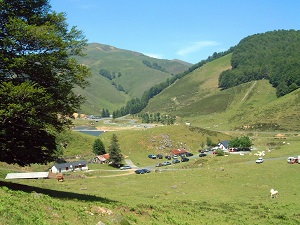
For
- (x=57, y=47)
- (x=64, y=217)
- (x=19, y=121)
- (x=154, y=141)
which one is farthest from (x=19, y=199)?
(x=154, y=141)

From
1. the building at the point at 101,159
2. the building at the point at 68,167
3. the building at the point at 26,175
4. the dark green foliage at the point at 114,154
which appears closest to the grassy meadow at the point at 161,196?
the building at the point at 68,167

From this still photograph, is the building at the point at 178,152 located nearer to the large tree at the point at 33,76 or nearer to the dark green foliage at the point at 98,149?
the dark green foliage at the point at 98,149

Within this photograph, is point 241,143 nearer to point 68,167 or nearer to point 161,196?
point 68,167

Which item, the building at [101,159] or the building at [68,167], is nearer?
the building at [68,167]

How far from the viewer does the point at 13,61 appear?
19750mm

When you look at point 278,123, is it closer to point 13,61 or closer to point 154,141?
point 154,141

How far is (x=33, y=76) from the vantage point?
21.0m

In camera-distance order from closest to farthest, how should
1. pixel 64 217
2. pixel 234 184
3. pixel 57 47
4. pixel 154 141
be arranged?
pixel 64 217 < pixel 57 47 < pixel 234 184 < pixel 154 141

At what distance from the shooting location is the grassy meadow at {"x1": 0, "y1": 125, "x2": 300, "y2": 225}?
16.8 m

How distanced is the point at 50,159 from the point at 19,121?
5014 mm

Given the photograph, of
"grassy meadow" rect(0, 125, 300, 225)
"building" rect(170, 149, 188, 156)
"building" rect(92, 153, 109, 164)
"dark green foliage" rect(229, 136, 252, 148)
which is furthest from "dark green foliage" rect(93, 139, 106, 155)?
"dark green foliage" rect(229, 136, 252, 148)

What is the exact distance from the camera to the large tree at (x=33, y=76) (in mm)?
18891

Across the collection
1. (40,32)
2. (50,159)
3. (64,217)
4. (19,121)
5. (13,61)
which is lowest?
(64,217)

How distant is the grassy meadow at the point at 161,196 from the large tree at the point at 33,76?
3.50 metres
